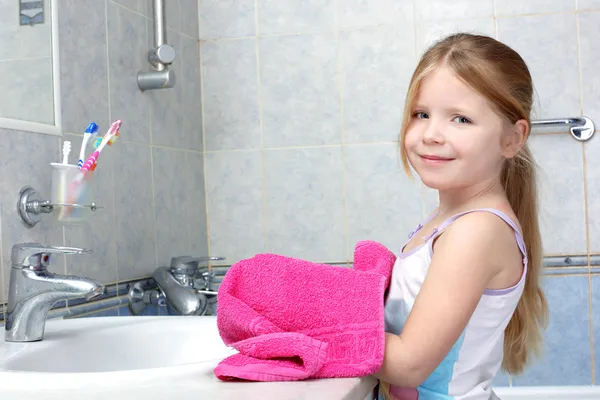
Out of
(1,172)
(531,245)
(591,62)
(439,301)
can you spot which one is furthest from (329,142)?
(439,301)

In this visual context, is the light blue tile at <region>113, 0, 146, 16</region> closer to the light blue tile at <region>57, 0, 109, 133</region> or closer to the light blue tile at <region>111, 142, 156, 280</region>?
the light blue tile at <region>57, 0, 109, 133</region>

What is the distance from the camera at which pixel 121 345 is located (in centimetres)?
118

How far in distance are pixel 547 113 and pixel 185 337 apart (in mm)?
1374

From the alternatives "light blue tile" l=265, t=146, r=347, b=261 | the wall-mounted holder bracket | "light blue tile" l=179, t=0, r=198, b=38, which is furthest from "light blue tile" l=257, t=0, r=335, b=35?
the wall-mounted holder bracket

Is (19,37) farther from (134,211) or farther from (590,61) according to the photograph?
(590,61)

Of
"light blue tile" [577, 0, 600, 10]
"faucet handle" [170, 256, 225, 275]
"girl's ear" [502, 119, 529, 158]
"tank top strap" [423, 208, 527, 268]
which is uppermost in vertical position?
"light blue tile" [577, 0, 600, 10]

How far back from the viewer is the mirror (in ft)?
4.47

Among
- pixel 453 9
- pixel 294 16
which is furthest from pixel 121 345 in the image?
pixel 453 9

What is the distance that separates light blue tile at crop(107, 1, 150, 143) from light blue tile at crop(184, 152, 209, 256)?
29 cm

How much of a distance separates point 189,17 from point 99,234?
Answer: 86 centimetres

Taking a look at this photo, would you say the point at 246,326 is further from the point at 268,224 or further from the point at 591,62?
the point at 591,62

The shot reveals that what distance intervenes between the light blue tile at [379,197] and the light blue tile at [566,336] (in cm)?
44

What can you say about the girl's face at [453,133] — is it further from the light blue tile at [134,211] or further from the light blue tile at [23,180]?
the light blue tile at [134,211]

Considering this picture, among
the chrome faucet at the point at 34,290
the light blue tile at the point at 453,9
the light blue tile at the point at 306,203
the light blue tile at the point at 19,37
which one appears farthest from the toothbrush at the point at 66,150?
the light blue tile at the point at 453,9
